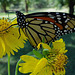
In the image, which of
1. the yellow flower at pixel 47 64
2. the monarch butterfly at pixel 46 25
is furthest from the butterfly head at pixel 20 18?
the yellow flower at pixel 47 64

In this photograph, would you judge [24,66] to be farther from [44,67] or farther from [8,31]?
[8,31]

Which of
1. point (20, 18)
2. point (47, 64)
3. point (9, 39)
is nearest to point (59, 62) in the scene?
point (47, 64)

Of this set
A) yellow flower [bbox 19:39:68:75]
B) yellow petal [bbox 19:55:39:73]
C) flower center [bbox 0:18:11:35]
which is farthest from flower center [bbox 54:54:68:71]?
flower center [bbox 0:18:11:35]

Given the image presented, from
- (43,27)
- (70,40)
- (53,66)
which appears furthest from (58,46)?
(70,40)

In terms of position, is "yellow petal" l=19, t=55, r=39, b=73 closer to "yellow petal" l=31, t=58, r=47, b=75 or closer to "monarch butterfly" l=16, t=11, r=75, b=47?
"yellow petal" l=31, t=58, r=47, b=75

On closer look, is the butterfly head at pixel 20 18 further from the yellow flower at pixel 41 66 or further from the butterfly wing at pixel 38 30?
the yellow flower at pixel 41 66

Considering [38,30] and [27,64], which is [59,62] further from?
[38,30]
